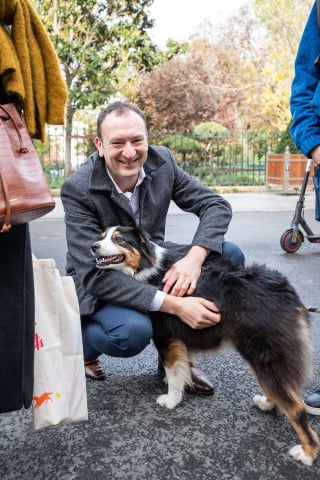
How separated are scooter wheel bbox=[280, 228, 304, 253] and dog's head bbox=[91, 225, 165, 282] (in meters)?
4.62

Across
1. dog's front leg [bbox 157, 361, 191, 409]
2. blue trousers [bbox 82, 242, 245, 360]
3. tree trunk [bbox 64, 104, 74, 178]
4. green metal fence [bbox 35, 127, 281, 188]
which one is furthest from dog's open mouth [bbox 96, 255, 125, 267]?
green metal fence [bbox 35, 127, 281, 188]

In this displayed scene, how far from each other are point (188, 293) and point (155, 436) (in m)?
0.77

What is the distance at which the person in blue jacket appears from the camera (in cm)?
261

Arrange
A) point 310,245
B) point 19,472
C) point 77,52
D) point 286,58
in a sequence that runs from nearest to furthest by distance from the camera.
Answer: point 19,472, point 310,245, point 77,52, point 286,58

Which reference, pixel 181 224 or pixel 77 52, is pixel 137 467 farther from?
pixel 77 52

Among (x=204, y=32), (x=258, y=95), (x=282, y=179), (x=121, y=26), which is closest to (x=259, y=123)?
(x=258, y=95)

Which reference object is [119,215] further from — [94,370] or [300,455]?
[300,455]

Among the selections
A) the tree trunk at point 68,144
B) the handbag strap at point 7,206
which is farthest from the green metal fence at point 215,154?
the handbag strap at point 7,206

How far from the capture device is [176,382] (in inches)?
109

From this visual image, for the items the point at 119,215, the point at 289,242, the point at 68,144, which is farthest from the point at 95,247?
the point at 68,144

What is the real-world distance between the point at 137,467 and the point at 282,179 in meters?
14.5

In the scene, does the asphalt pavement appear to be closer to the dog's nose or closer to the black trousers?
the black trousers

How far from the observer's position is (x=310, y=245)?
781 centimetres

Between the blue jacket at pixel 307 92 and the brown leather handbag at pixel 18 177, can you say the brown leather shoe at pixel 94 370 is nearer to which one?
the brown leather handbag at pixel 18 177
